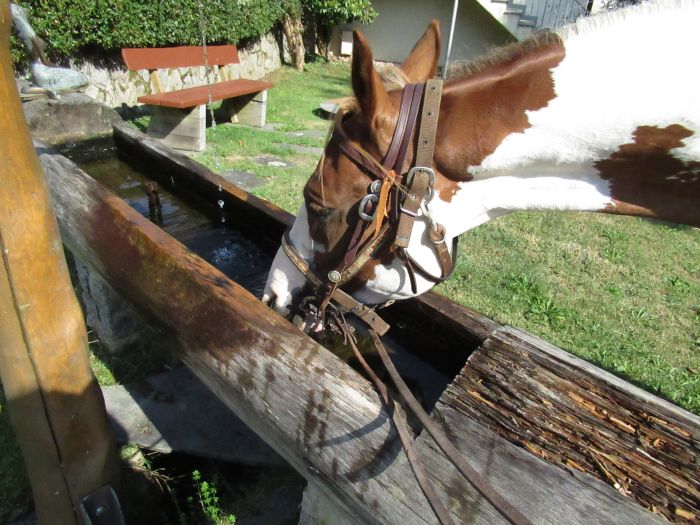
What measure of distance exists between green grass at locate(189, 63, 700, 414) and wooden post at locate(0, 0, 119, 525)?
5.54ft

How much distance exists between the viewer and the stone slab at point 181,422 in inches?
92.7

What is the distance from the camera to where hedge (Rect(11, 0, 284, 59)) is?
6695mm

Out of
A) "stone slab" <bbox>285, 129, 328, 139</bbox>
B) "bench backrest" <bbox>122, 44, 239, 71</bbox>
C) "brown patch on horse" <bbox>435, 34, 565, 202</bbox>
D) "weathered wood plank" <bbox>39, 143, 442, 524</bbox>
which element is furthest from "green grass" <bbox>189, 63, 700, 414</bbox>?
"bench backrest" <bbox>122, 44, 239, 71</bbox>

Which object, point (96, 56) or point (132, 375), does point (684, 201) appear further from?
point (96, 56)

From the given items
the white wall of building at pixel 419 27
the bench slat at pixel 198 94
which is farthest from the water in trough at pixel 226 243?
the white wall of building at pixel 419 27

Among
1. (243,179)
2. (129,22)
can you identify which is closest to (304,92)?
(129,22)

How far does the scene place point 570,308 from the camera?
360 cm

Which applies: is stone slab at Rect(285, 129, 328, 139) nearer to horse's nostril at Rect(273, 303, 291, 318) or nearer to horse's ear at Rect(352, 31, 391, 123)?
horse's nostril at Rect(273, 303, 291, 318)

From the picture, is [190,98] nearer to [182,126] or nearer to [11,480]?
[182,126]

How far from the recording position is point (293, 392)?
1431mm

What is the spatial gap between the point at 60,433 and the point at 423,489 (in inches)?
50.7

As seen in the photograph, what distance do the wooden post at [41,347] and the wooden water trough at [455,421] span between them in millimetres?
383

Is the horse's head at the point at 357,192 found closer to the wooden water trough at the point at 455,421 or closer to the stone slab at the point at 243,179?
the wooden water trough at the point at 455,421

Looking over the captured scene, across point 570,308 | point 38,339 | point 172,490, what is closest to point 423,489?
point 38,339
